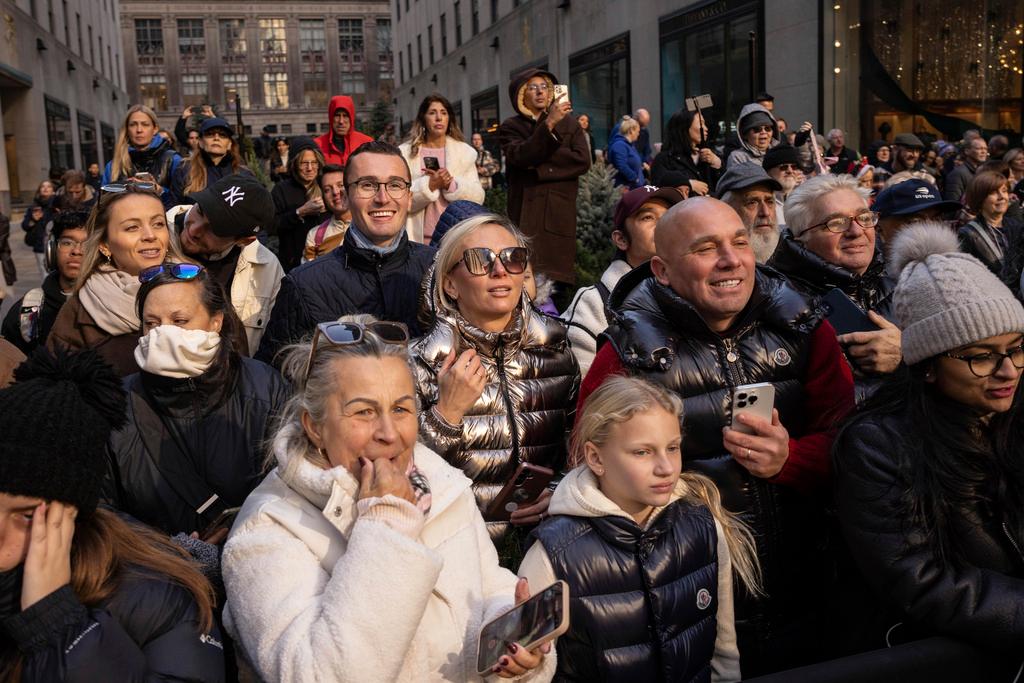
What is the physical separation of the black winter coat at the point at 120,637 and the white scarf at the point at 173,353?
1162 millimetres

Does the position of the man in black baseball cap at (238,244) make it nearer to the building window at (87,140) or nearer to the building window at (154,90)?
the building window at (87,140)

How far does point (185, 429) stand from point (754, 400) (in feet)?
6.95

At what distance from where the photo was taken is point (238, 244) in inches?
209

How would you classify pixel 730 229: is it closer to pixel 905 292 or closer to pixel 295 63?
pixel 905 292

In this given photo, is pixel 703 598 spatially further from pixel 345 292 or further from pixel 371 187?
pixel 371 187

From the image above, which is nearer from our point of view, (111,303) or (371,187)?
(111,303)

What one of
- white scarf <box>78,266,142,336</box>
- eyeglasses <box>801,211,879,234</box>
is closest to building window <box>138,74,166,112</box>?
white scarf <box>78,266,142,336</box>

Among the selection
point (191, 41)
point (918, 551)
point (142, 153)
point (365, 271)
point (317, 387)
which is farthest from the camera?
point (191, 41)

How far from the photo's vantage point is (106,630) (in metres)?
2.24

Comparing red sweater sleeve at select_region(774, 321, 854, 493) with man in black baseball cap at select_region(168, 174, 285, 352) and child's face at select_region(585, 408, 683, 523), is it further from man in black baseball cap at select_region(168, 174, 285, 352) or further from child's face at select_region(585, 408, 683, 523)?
man in black baseball cap at select_region(168, 174, 285, 352)

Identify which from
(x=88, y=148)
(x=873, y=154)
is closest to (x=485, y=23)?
(x=88, y=148)

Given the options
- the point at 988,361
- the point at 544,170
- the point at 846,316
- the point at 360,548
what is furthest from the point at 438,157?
the point at 360,548

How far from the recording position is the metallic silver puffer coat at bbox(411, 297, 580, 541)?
3730 millimetres

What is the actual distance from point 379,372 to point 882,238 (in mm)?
3727
